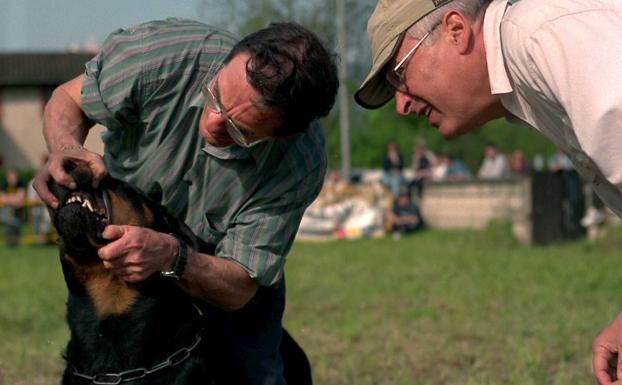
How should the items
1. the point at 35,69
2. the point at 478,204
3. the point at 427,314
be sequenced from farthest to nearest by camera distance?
the point at 35,69 → the point at 478,204 → the point at 427,314

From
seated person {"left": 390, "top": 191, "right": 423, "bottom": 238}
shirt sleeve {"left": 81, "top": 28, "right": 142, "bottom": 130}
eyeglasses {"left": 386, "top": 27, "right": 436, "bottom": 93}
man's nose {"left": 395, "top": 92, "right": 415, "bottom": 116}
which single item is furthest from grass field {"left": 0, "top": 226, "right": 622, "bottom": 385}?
seated person {"left": 390, "top": 191, "right": 423, "bottom": 238}

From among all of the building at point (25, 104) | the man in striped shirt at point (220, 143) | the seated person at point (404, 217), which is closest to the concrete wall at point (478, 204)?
the seated person at point (404, 217)

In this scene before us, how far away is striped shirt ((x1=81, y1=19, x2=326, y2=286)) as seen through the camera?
12.9 ft

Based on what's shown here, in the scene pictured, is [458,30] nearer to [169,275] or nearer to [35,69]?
[169,275]

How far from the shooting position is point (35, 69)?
52969 mm

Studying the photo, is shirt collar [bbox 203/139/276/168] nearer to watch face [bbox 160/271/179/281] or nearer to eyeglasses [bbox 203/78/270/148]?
eyeglasses [bbox 203/78/270/148]

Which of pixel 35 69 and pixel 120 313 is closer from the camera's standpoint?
pixel 120 313

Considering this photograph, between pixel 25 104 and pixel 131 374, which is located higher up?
pixel 131 374

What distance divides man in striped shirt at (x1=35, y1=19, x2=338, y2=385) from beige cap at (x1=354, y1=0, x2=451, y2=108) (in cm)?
32

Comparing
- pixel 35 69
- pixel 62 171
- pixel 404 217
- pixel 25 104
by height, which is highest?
pixel 62 171

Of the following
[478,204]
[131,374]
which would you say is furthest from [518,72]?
[478,204]

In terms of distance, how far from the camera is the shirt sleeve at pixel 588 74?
8.33 feet

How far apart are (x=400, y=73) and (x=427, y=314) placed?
5609mm

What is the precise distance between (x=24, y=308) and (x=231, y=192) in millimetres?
6141
